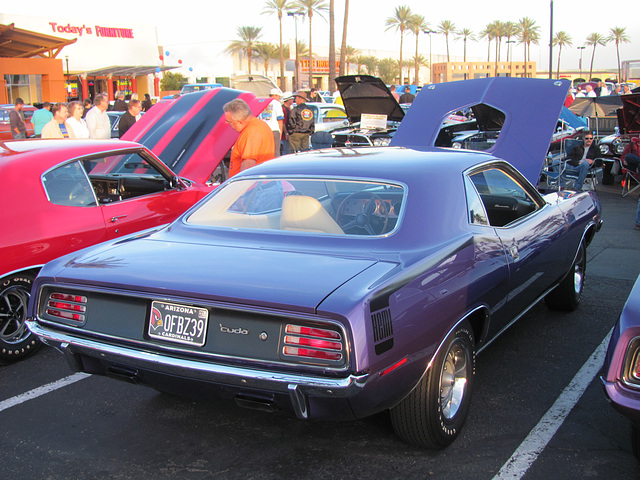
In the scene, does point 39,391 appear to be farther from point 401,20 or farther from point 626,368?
point 401,20

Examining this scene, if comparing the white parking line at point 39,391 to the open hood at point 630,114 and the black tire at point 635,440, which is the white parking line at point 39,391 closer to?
the black tire at point 635,440

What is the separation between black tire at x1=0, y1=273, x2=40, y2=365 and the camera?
455cm

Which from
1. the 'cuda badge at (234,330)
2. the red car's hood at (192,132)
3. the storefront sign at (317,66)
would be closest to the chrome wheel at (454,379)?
the 'cuda badge at (234,330)

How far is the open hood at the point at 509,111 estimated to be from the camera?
25.6 feet

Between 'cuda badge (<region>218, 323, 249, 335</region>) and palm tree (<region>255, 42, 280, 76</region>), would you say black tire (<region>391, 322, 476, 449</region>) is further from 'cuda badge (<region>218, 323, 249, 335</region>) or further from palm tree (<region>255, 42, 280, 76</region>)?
palm tree (<region>255, 42, 280, 76</region>)

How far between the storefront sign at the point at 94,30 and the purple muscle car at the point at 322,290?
43911 mm

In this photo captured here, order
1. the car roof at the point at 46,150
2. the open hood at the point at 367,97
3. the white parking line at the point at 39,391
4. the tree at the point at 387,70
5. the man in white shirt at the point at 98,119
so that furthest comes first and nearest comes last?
the tree at the point at 387,70 < the open hood at the point at 367,97 < the man in white shirt at the point at 98,119 < the car roof at the point at 46,150 < the white parking line at the point at 39,391

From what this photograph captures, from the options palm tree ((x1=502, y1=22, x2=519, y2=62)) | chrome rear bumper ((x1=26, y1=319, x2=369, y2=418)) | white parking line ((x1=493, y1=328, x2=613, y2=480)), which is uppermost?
palm tree ((x1=502, y1=22, x2=519, y2=62))

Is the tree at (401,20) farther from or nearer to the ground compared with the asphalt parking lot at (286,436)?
farther from the ground

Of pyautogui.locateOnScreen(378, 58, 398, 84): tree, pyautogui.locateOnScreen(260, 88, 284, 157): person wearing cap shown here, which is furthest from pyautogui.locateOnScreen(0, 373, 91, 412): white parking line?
pyautogui.locateOnScreen(378, 58, 398, 84): tree

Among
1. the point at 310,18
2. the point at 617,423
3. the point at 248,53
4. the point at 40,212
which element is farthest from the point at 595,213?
the point at 248,53

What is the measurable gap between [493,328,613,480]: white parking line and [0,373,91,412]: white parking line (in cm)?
282

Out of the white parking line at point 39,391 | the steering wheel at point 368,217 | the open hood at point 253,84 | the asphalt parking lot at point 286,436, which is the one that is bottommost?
the white parking line at point 39,391

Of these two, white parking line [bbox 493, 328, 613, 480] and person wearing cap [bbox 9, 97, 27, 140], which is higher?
person wearing cap [bbox 9, 97, 27, 140]
